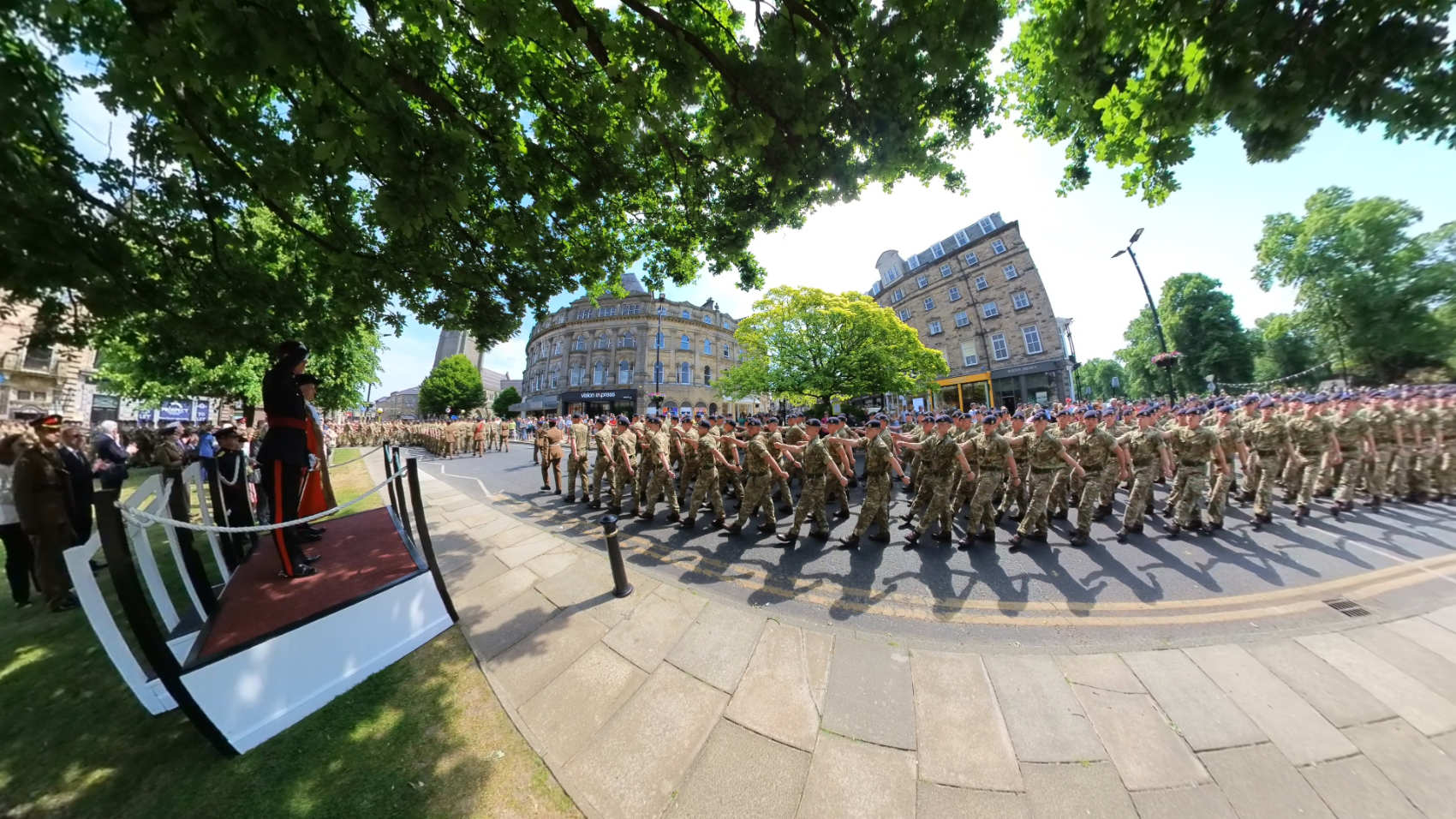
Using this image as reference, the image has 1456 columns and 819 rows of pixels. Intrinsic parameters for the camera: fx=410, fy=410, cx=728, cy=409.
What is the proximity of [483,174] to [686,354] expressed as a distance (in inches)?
1453

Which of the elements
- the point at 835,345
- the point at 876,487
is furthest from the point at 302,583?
the point at 835,345

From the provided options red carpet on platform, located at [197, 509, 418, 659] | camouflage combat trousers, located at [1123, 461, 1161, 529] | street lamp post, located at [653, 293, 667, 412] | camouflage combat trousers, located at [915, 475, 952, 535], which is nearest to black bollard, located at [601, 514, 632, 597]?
red carpet on platform, located at [197, 509, 418, 659]

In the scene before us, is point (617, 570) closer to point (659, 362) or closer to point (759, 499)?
point (759, 499)

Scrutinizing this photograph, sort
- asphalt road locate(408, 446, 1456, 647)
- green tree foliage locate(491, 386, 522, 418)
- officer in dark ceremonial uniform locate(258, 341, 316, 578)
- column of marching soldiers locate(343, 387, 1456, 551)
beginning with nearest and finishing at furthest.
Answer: officer in dark ceremonial uniform locate(258, 341, 316, 578), asphalt road locate(408, 446, 1456, 647), column of marching soldiers locate(343, 387, 1456, 551), green tree foliage locate(491, 386, 522, 418)

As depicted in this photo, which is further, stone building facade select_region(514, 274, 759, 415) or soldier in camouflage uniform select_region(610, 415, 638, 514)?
stone building facade select_region(514, 274, 759, 415)

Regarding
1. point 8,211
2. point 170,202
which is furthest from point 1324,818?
point 170,202

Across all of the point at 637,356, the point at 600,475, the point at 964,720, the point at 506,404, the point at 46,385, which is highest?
the point at 637,356

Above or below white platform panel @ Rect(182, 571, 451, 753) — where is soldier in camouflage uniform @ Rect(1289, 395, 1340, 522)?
above

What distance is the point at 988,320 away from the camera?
30.8 meters

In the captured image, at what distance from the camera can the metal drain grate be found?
4.02 m

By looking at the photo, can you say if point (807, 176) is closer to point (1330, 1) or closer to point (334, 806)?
point (1330, 1)

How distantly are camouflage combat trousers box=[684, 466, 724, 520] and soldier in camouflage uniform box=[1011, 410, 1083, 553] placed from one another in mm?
4500

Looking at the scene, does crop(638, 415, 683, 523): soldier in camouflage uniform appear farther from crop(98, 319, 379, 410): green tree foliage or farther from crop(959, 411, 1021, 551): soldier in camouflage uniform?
crop(98, 319, 379, 410): green tree foliage

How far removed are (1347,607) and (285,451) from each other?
10.9m
